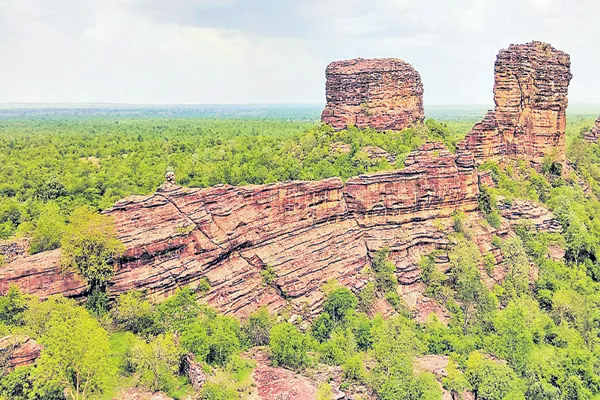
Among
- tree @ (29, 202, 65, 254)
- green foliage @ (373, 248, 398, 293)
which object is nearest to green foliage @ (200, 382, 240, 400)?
tree @ (29, 202, 65, 254)

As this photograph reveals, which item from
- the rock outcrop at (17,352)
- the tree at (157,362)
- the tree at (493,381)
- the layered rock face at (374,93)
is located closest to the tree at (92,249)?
the tree at (157,362)

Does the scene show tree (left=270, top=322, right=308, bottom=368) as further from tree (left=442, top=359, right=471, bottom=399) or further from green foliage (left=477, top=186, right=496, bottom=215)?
green foliage (left=477, top=186, right=496, bottom=215)

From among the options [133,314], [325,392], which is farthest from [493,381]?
[133,314]

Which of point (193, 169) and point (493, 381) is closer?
→ point (493, 381)

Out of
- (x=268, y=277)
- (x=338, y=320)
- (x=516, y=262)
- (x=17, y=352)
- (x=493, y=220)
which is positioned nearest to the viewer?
(x=17, y=352)

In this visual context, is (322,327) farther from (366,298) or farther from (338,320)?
(366,298)

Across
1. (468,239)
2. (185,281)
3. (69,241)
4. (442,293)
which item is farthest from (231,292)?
(468,239)
